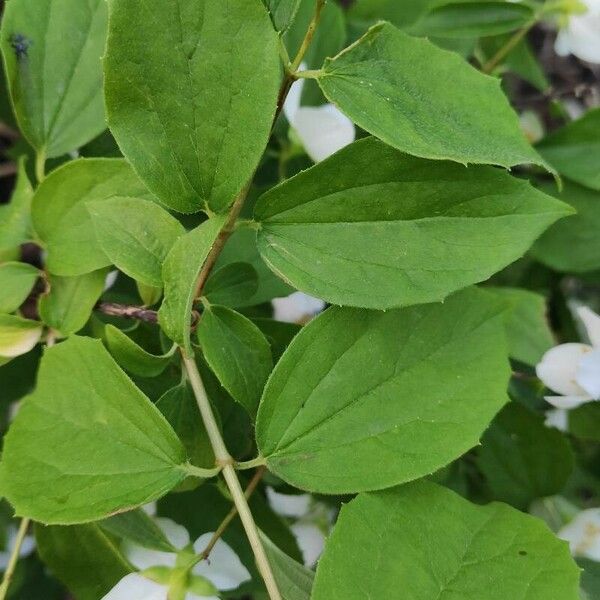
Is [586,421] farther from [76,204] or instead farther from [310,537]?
[76,204]

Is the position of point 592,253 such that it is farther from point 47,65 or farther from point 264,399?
point 47,65

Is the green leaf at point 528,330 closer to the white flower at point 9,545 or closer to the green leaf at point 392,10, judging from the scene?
the green leaf at point 392,10

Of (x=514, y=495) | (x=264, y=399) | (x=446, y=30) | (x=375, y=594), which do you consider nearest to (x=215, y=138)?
(x=264, y=399)

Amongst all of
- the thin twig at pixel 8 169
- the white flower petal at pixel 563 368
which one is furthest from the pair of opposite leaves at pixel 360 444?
the thin twig at pixel 8 169

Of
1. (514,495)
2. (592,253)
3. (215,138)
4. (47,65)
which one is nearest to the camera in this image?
(215,138)

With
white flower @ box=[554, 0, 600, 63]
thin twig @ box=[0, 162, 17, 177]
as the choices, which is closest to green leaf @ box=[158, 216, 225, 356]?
white flower @ box=[554, 0, 600, 63]

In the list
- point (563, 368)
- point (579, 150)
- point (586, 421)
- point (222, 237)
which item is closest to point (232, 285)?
point (222, 237)

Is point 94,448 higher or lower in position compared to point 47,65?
lower
